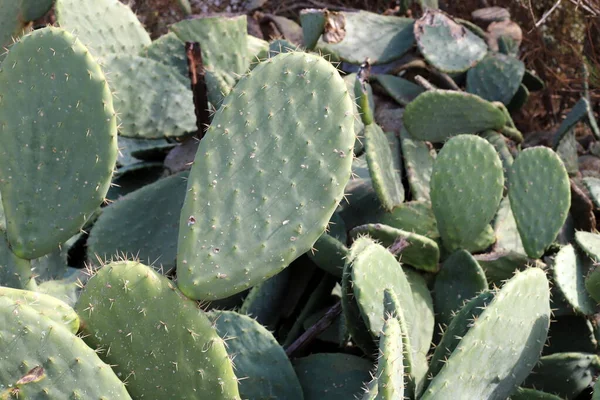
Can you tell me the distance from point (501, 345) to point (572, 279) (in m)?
0.50

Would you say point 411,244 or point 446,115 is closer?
point 411,244

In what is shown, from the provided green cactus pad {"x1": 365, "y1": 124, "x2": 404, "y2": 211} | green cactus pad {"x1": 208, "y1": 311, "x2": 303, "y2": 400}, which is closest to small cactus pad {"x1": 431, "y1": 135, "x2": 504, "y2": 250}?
green cactus pad {"x1": 365, "y1": 124, "x2": 404, "y2": 211}

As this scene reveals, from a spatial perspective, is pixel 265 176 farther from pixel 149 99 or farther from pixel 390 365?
pixel 149 99

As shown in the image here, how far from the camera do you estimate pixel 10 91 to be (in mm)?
1272

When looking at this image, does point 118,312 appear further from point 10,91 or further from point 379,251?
point 379,251

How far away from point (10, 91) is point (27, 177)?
0.17 m

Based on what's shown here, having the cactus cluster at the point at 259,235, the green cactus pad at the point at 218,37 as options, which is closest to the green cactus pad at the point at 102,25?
the cactus cluster at the point at 259,235

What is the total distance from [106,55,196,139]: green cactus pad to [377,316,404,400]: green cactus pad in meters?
1.21

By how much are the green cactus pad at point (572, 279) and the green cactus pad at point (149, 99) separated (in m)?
1.14

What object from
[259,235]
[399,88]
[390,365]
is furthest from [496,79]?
[390,365]

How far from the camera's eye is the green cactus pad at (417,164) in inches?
83.1

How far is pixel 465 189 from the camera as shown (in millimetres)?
1820

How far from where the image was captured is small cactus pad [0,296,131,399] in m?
1.02

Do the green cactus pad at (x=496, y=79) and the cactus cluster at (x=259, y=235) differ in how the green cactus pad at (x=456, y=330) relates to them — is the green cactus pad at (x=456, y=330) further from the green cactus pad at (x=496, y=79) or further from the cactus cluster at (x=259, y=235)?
the green cactus pad at (x=496, y=79)
